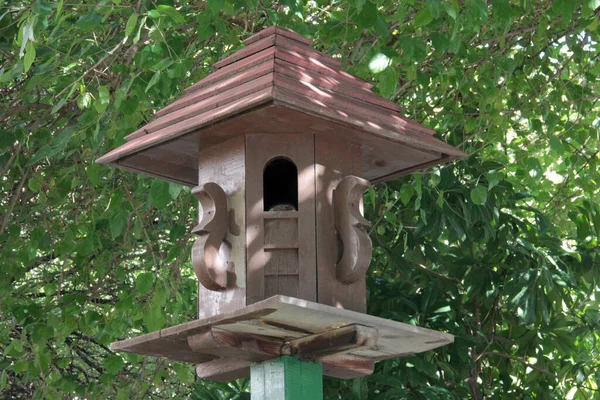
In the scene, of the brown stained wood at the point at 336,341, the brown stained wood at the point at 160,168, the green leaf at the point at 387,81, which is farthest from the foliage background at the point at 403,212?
the brown stained wood at the point at 336,341

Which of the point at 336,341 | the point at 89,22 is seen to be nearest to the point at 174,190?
the point at 89,22

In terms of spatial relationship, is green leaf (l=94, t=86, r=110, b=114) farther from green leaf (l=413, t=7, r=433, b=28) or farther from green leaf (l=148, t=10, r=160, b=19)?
green leaf (l=413, t=7, r=433, b=28)

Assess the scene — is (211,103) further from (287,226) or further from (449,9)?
(449,9)

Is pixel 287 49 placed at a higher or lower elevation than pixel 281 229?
higher

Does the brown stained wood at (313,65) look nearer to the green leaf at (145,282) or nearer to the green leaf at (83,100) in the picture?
the green leaf at (83,100)

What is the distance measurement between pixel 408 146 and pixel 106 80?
231cm

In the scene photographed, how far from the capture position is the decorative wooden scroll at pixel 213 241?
3123 millimetres

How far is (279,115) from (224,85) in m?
0.28

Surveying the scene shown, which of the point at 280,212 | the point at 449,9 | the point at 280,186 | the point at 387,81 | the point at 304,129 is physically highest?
the point at 449,9

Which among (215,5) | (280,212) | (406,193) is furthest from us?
(406,193)

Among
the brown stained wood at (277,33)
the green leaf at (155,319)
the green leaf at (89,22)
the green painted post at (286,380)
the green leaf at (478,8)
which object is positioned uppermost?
the green leaf at (478,8)

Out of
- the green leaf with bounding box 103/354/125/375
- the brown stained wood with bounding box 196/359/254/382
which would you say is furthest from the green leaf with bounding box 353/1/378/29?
the green leaf with bounding box 103/354/125/375

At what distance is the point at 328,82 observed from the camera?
3391mm

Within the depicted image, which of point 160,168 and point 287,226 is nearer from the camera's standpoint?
point 287,226
